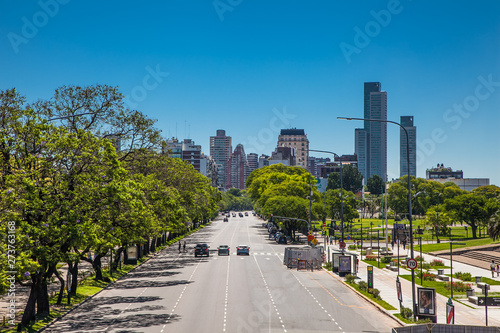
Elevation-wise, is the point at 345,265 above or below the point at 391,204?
below

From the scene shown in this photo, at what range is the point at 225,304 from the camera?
32.5m

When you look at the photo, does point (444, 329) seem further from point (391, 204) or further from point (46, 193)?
point (391, 204)

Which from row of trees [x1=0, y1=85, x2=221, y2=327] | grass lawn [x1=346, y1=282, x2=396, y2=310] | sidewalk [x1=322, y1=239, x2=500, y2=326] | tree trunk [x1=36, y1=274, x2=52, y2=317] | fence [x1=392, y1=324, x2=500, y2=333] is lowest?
sidewalk [x1=322, y1=239, x2=500, y2=326]

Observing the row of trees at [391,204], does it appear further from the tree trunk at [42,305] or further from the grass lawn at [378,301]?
the tree trunk at [42,305]

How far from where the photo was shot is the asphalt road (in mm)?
26531

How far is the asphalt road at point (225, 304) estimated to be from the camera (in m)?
26.5

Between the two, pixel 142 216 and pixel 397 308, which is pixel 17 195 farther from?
pixel 397 308

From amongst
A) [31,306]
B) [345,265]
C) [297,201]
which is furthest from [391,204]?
[31,306]

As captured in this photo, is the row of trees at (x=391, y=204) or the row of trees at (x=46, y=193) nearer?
the row of trees at (x=46, y=193)

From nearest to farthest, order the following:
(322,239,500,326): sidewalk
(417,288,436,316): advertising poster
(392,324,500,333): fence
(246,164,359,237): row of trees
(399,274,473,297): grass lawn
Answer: (392,324,500,333): fence → (417,288,436,316): advertising poster → (322,239,500,326): sidewalk → (399,274,473,297): grass lawn → (246,164,359,237): row of trees

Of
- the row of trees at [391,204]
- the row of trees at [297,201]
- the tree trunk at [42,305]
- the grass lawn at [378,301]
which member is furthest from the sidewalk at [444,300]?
the tree trunk at [42,305]

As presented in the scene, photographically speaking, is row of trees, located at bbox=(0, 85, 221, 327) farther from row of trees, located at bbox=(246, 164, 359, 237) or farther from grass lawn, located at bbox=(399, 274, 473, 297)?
row of trees, located at bbox=(246, 164, 359, 237)

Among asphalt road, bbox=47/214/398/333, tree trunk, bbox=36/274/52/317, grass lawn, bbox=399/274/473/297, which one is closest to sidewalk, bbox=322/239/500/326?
grass lawn, bbox=399/274/473/297

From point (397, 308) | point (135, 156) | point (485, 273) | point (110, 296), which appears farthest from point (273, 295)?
point (485, 273)
